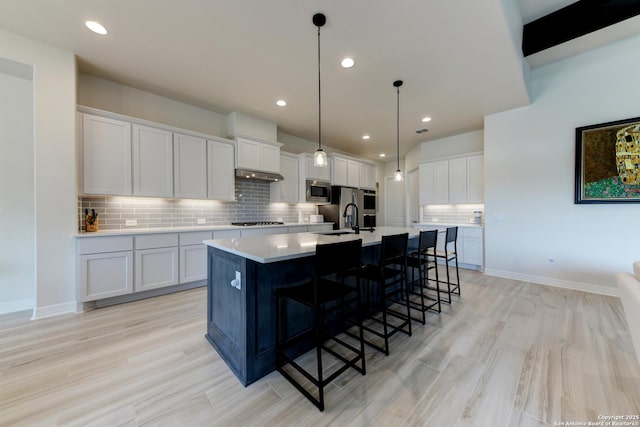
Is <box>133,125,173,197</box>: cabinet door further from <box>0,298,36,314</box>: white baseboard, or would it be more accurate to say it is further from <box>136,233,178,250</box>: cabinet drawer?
<box>0,298,36,314</box>: white baseboard

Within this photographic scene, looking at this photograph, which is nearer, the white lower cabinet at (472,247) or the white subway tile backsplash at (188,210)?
the white subway tile backsplash at (188,210)

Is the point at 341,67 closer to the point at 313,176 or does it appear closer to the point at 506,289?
the point at 313,176

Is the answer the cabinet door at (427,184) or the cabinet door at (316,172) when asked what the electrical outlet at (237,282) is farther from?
the cabinet door at (427,184)

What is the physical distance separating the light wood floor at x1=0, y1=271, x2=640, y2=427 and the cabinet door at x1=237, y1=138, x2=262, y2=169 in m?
2.63

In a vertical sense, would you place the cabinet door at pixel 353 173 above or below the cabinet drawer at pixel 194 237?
above

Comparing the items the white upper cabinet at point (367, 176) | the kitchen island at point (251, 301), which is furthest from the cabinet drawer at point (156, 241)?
the white upper cabinet at point (367, 176)

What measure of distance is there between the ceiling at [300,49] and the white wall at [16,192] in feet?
2.31

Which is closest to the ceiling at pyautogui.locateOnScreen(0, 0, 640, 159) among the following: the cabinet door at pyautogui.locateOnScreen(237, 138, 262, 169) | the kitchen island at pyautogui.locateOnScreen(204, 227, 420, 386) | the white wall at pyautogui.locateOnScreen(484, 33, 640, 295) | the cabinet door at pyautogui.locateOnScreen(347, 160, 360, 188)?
the white wall at pyautogui.locateOnScreen(484, 33, 640, 295)

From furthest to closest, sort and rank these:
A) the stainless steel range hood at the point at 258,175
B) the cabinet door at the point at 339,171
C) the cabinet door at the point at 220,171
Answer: the cabinet door at the point at 339,171 → the stainless steel range hood at the point at 258,175 → the cabinet door at the point at 220,171

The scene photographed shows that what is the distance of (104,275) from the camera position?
2812 mm

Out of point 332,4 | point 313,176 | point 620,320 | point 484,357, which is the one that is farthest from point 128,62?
point 620,320

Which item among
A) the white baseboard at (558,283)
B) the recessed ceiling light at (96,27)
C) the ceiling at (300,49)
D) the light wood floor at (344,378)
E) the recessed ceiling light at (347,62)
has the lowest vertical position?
the light wood floor at (344,378)

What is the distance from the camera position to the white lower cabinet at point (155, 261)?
303cm

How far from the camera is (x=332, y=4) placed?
2025 millimetres
